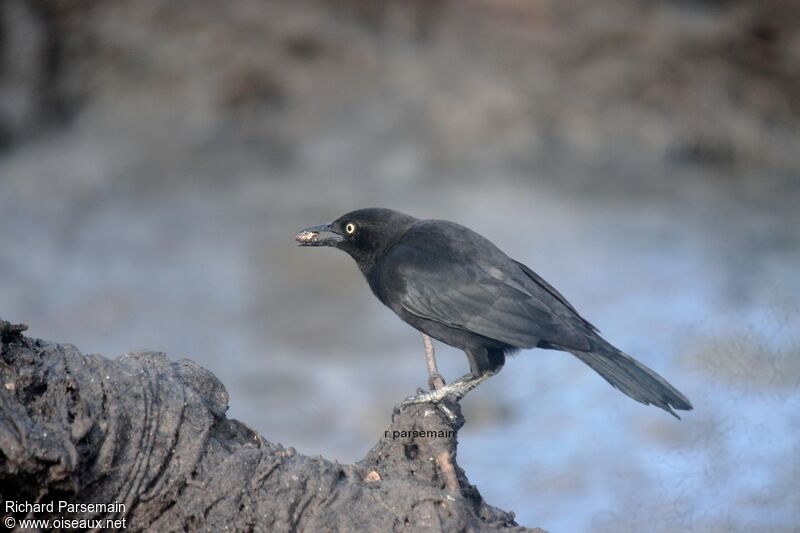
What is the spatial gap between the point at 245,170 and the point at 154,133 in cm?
97

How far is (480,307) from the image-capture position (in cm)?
467

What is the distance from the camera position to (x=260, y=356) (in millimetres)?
9922

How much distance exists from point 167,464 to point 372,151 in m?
8.22

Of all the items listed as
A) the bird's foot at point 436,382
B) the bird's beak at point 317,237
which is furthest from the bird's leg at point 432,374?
the bird's beak at point 317,237

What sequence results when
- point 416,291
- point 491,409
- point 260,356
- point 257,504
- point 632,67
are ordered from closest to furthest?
1. point 257,504
2. point 416,291
3. point 491,409
4. point 260,356
5. point 632,67

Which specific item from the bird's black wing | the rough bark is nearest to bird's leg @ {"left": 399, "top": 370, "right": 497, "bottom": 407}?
the bird's black wing

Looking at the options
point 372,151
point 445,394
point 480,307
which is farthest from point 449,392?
point 372,151

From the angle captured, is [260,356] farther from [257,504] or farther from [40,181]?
[257,504]

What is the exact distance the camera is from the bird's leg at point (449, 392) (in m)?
4.20

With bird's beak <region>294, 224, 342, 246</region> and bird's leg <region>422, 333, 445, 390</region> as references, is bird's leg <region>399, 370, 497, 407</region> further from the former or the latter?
bird's beak <region>294, 224, 342, 246</region>

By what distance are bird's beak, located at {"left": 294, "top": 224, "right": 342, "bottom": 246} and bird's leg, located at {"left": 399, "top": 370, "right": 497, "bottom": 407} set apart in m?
0.92

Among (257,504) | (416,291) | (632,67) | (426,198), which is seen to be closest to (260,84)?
(426,198)

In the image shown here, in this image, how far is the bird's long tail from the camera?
441 centimetres

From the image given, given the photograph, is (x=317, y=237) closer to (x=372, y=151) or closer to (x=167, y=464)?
(x=167, y=464)
